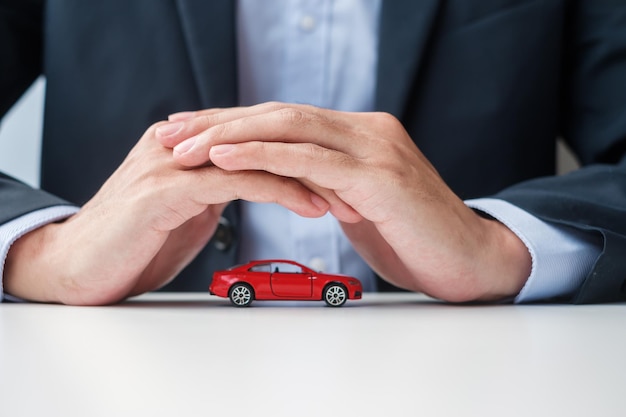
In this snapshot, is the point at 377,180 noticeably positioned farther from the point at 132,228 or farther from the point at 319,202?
the point at 132,228

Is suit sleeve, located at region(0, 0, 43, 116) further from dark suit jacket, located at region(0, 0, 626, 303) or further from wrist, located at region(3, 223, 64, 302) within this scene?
wrist, located at region(3, 223, 64, 302)

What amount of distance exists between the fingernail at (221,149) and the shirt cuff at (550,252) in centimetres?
48

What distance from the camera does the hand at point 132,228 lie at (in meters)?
0.93

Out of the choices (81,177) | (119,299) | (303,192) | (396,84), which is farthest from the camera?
(81,177)

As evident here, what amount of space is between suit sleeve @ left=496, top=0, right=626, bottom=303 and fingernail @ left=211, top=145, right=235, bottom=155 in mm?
550

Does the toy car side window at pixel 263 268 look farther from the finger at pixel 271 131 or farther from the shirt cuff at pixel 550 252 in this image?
the shirt cuff at pixel 550 252

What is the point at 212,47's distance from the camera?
1.44 meters

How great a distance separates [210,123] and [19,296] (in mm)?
439

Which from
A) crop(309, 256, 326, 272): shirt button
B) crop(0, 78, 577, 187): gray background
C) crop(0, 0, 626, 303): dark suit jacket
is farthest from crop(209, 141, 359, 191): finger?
crop(0, 78, 577, 187): gray background

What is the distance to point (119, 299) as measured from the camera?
106 centimetres

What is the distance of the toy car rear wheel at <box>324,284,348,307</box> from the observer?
105cm

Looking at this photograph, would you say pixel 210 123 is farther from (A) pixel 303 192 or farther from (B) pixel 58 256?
(B) pixel 58 256

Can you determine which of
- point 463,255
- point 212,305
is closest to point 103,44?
point 212,305

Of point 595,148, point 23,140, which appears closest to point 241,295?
point 595,148
